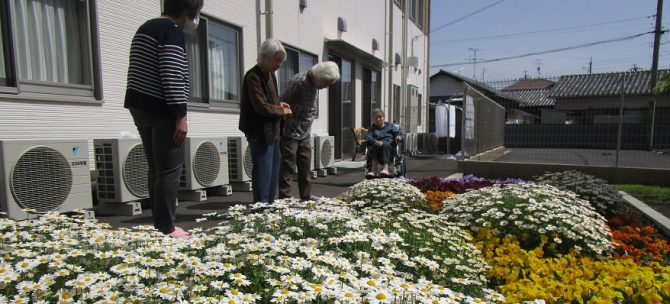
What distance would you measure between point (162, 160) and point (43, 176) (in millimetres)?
1507

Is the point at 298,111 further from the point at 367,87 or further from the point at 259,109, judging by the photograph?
the point at 367,87

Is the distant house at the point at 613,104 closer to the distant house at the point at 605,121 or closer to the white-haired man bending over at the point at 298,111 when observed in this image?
the distant house at the point at 605,121

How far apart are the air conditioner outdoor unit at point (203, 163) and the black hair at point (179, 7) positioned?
2.20 m

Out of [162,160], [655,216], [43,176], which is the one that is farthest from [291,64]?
[655,216]

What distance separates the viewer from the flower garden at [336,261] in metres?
1.32

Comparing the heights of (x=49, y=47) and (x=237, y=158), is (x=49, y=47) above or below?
above

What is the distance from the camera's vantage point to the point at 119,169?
12.7 feet

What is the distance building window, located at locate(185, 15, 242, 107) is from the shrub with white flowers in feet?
10.8

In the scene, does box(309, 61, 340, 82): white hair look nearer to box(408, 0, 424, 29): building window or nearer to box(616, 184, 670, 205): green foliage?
box(616, 184, 670, 205): green foliage

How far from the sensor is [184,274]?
1479 mm

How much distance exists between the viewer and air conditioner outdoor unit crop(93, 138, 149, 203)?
3.89m

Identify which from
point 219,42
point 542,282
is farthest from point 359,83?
point 542,282

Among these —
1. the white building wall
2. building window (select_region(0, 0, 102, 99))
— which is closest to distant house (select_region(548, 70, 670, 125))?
the white building wall

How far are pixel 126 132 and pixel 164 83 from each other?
2361 millimetres
